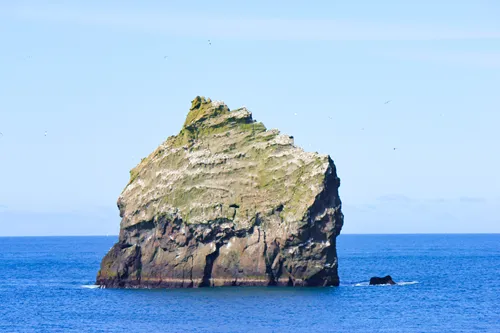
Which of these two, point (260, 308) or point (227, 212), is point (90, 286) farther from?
point (260, 308)

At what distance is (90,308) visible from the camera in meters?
73.8

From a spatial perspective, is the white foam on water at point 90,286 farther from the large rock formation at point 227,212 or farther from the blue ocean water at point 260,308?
the large rock formation at point 227,212

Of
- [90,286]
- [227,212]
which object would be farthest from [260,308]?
[90,286]

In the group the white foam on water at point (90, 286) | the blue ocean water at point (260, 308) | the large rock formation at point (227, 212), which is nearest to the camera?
the blue ocean water at point (260, 308)

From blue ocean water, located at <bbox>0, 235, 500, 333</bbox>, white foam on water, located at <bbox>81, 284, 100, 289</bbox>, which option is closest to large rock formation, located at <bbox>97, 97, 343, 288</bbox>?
blue ocean water, located at <bbox>0, 235, 500, 333</bbox>

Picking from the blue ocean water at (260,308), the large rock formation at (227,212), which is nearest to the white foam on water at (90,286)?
the blue ocean water at (260,308)

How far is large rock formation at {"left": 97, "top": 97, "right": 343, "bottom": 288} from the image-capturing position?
79500 millimetres

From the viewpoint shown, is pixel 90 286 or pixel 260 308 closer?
pixel 260 308

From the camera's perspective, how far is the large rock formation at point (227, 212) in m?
79.5

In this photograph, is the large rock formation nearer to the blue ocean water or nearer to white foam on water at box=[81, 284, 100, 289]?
the blue ocean water

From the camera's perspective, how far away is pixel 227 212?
266 ft

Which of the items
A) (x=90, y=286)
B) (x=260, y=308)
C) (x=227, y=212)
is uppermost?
(x=227, y=212)

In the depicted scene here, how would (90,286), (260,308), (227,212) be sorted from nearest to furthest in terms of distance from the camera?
(260,308) → (227,212) → (90,286)

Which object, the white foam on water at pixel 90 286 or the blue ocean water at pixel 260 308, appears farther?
the white foam on water at pixel 90 286
